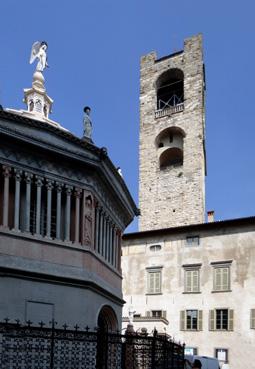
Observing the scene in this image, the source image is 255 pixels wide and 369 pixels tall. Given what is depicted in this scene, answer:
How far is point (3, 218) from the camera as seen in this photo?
51.1 feet

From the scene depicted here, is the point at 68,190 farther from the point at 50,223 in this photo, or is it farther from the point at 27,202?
the point at 27,202

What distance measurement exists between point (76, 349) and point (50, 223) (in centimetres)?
637

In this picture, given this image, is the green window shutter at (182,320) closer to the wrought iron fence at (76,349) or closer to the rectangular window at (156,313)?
the rectangular window at (156,313)

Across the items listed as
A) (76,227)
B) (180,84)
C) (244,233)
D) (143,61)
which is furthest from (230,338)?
(143,61)

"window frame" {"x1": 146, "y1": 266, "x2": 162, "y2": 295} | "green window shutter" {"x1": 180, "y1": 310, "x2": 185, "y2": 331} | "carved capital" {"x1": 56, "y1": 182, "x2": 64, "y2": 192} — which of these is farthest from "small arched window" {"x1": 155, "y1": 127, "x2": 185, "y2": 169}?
"carved capital" {"x1": 56, "y1": 182, "x2": 64, "y2": 192}

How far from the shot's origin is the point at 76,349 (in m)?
11.2

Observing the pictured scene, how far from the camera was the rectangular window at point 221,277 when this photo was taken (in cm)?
3650

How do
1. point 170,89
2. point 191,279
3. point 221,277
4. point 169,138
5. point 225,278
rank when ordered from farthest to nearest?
point 170,89
point 169,138
point 191,279
point 221,277
point 225,278

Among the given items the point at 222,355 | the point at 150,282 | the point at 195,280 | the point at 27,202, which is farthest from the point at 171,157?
the point at 27,202

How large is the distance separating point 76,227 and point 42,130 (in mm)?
3433

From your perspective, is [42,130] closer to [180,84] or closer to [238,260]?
[238,260]

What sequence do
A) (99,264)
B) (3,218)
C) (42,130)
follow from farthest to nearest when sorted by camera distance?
(99,264), (42,130), (3,218)

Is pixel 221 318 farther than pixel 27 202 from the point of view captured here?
Yes

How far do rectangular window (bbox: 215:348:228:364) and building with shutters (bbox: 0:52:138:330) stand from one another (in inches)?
752
